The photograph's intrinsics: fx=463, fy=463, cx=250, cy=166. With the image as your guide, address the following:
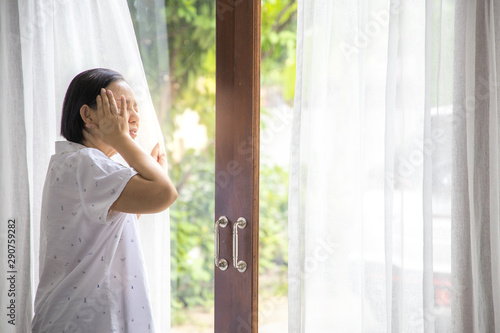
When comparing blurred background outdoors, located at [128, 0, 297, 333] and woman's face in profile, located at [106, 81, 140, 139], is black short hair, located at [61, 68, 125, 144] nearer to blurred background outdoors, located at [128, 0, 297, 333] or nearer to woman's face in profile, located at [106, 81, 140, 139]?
woman's face in profile, located at [106, 81, 140, 139]

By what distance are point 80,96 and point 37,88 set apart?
58cm

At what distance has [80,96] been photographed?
1.36 m

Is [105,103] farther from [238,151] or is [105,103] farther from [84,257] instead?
[238,151]

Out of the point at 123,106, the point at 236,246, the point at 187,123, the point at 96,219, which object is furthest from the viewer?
the point at 187,123

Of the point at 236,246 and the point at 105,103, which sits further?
the point at 236,246

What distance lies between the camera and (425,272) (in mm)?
1339

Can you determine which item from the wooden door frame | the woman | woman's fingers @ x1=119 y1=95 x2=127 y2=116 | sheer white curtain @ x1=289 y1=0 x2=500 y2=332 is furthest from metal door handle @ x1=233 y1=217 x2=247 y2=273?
woman's fingers @ x1=119 y1=95 x2=127 y2=116

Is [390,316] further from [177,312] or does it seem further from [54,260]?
[54,260]

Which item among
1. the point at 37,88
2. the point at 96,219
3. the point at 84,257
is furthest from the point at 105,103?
the point at 37,88

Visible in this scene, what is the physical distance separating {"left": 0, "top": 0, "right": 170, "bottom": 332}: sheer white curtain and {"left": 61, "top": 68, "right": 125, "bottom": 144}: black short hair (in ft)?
1.05

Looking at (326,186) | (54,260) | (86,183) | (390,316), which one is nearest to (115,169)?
(86,183)

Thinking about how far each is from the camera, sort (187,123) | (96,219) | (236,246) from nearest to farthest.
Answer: (96,219) → (236,246) → (187,123)

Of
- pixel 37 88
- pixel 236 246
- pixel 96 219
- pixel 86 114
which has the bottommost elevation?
pixel 236 246

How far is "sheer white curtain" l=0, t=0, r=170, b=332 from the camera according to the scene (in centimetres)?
172
